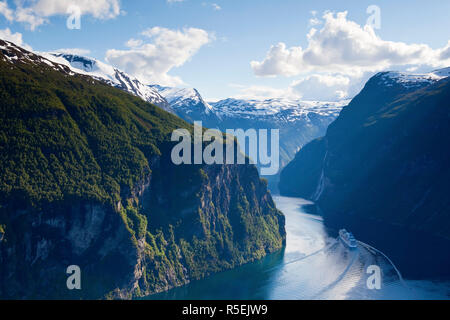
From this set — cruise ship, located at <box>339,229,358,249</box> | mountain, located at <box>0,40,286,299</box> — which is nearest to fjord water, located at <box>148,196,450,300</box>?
cruise ship, located at <box>339,229,358,249</box>

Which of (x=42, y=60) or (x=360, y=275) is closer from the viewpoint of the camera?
(x=360, y=275)

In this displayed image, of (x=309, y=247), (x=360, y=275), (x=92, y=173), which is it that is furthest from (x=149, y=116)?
(x=360, y=275)

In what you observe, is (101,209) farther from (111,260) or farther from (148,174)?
(148,174)

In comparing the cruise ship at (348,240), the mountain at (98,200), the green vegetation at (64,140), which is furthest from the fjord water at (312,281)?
the green vegetation at (64,140)

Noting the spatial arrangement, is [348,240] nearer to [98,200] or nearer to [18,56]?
[98,200]

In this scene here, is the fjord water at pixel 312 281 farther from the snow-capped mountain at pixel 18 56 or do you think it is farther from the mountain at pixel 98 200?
the snow-capped mountain at pixel 18 56
